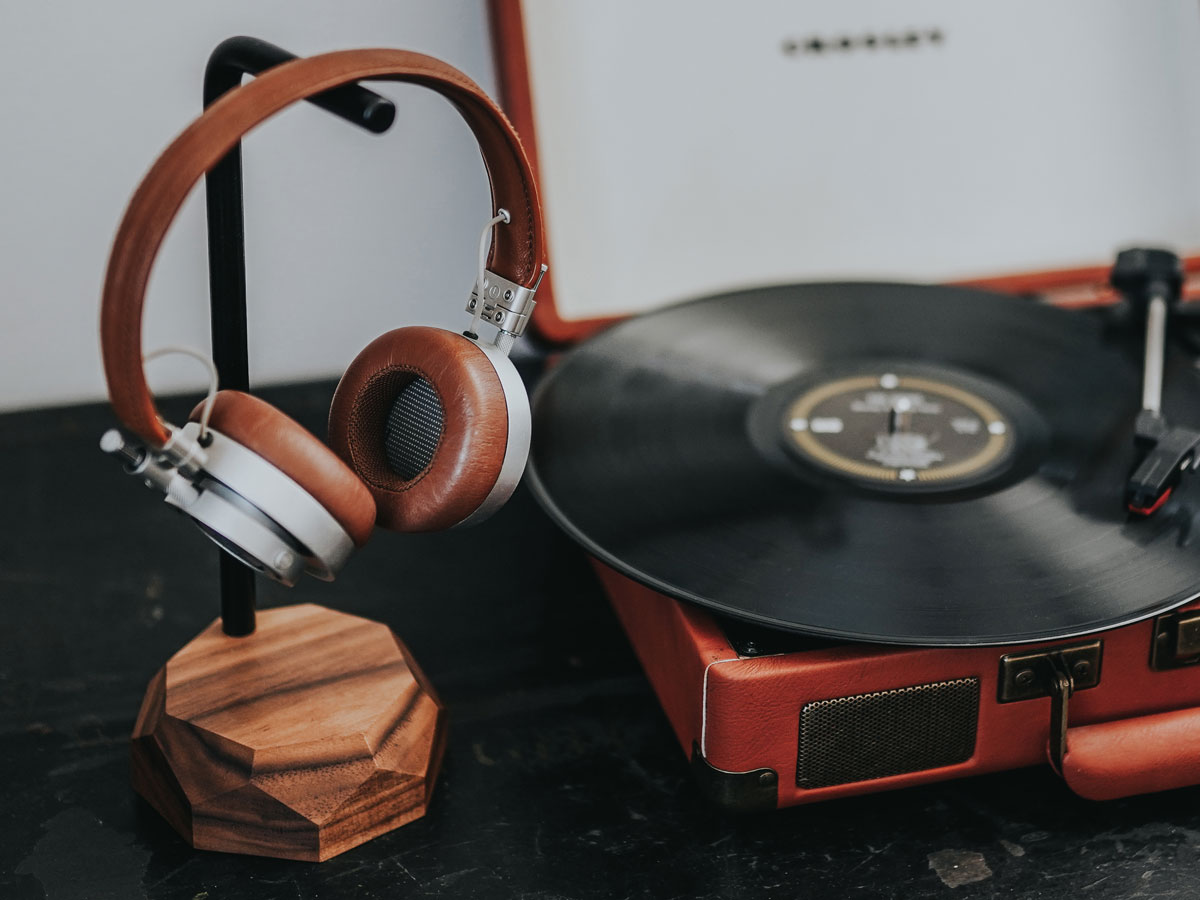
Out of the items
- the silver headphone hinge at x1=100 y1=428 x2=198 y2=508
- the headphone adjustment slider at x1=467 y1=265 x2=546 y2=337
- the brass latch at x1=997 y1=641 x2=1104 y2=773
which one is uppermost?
the headphone adjustment slider at x1=467 y1=265 x2=546 y2=337

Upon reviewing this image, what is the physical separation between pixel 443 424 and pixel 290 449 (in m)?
0.09

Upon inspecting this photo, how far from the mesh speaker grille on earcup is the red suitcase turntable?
0.16 m

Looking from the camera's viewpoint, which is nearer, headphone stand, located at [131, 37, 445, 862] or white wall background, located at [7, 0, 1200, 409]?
headphone stand, located at [131, 37, 445, 862]

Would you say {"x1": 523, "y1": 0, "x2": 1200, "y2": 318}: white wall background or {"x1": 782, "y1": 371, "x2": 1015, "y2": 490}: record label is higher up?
{"x1": 523, "y1": 0, "x2": 1200, "y2": 318}: white wall background

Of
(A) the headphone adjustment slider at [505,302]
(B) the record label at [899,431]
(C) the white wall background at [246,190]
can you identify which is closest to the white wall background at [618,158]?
(C) the white wall background at [246,190]

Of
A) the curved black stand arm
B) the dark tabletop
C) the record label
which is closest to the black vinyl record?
the record label

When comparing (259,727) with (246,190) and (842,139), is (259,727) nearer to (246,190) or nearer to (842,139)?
(246,190)

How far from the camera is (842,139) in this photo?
1.31 metres

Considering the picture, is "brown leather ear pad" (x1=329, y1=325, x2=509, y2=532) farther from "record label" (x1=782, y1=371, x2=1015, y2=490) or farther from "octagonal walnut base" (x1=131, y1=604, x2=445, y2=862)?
"record label" (x1=782, y1=371, x2=1015, y2=490)

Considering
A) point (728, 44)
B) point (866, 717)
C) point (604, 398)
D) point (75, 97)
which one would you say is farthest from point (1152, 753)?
point (75, 97)

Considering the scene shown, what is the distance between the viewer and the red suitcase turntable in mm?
769

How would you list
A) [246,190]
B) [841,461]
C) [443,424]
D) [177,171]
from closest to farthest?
[177,171] < [443,424] < [841,461] < [246,190]

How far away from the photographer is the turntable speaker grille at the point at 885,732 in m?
0.76

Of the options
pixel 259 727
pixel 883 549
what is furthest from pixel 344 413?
pixel 883 549
